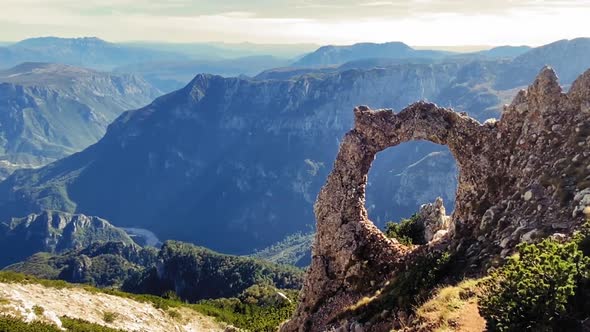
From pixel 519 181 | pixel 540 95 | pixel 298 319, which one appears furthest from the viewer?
pixel 298 319

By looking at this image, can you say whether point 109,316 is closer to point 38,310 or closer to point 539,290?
point 38,310

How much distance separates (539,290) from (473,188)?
58.3 ft

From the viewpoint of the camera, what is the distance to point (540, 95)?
3550 centimetres

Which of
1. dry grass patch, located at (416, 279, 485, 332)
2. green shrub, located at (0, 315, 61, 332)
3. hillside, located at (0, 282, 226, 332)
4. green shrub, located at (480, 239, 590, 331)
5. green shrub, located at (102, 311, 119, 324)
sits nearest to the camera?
green shrub, located at (480, 239, 590, 331)

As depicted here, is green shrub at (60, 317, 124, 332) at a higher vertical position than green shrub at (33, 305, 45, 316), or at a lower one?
lower

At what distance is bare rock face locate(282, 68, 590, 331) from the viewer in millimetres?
29828

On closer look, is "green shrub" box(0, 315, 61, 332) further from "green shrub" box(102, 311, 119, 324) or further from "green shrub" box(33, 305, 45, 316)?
"green shrub" box(102, 311, 119, 324)

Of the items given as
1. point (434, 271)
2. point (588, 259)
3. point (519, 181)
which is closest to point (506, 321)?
point (588, 259)

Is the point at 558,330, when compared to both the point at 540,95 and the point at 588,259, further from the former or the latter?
the point at 540,95

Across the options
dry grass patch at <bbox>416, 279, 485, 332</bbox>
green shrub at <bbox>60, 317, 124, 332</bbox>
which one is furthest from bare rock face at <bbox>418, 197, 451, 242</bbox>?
green shrub at <bbox>60, 317, 124, 332</bbox>

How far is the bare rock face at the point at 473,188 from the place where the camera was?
97.9 feet

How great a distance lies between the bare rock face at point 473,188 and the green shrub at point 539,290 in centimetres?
668

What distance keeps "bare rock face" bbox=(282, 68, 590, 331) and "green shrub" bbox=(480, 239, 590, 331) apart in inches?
263

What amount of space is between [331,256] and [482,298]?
16.9 meters
